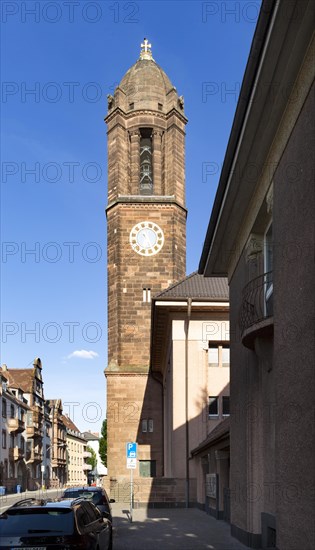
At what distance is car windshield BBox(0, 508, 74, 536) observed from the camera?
9773 mm

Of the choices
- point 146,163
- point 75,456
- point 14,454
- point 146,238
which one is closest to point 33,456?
point 14,454

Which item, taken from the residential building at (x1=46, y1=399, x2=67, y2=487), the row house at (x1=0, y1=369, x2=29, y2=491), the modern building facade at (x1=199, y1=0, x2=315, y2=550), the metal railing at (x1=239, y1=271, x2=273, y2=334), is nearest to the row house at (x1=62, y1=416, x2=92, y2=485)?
the residential building at (x1=46, y1=399, x2=67, y2=487)

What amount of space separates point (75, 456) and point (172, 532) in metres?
132

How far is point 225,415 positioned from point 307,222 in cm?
2313

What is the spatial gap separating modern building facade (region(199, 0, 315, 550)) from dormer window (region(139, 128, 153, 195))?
103 feet

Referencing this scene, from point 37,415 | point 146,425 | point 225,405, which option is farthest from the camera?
point 37,415

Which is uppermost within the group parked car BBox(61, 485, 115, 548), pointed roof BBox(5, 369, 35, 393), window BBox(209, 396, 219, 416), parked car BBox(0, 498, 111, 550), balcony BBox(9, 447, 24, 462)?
pointed roof BBox(5, 369, 35, 393)

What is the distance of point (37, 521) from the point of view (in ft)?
32.8

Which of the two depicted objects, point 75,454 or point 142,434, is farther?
point 75,454

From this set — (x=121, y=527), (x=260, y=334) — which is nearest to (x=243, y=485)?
(x=260, y=334)

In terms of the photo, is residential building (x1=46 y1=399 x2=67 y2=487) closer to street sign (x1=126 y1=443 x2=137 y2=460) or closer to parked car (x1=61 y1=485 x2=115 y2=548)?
street sign (x1=126 y1=443 x2=137 y2=460)

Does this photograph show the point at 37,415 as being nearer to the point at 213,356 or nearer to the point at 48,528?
the point at 213,356

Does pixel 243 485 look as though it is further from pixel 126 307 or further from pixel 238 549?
pixel 126 307

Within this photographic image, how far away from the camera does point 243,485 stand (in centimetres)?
1533
